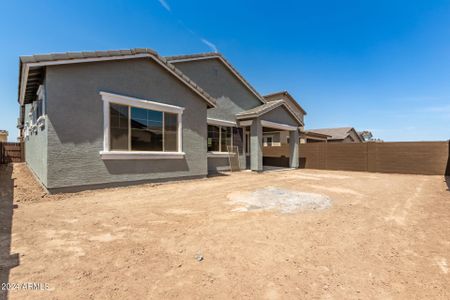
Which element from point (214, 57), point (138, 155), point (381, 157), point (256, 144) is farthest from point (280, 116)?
point (138, 155)

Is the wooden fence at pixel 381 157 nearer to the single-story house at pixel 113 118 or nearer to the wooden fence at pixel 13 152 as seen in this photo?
the single-story house at pixel 113 118

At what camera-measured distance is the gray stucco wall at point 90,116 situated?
6.29 m

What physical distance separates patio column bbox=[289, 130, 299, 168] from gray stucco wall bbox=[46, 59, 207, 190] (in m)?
10.5

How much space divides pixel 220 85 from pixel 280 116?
4743 mm

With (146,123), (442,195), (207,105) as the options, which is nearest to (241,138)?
(207,105)

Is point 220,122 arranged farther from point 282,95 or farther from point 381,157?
point 282,95

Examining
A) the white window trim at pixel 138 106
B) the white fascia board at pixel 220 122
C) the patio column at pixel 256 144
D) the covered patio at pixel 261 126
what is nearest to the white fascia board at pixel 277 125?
the covered patio at pixel 261 126

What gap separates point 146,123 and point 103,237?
537 cm

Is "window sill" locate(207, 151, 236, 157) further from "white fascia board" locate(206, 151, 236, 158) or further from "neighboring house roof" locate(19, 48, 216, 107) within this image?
"neighboring house roof" locate(19, 48, 216, 107)

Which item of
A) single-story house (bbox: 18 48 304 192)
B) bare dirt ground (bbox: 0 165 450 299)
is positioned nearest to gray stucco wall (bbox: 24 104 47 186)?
single-story house (bbox: 18 48 304 192)

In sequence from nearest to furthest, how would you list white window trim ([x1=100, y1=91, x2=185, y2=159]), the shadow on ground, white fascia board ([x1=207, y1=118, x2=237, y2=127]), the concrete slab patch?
the shadow on ground < the concrete slab patch < white window trim ([x1=100, y1=91, x2=185, y2=159]) < white fascia board ([x1=207, y1=118, x2=237, y2=127])

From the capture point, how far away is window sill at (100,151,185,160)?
717 centimetres

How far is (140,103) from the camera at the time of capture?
7.95 meters

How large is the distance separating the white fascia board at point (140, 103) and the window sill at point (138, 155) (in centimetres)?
177
